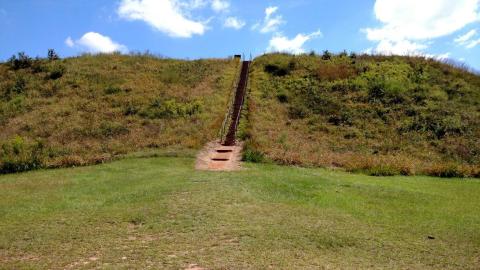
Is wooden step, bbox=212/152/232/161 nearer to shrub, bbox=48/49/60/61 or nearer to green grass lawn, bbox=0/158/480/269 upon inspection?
green grass lawn, bbox=0/158/480/269

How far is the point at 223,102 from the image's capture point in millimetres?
28812

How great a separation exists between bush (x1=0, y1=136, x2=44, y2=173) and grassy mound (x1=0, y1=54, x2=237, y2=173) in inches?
1.4

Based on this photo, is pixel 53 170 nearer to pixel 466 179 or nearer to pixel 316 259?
pixel 316 259

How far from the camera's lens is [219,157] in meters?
19.4

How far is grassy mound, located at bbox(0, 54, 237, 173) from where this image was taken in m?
20.9

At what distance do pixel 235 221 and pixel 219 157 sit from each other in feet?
31.1

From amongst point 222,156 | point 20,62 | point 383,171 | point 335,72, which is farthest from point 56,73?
point 383,171

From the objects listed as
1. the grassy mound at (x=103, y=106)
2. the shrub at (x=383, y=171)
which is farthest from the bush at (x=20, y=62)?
the shrub at (x=383, y=171)

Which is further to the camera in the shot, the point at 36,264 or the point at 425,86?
the point at 425,86

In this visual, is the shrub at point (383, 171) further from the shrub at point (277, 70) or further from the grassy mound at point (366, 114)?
the shrub at point (277, 70)

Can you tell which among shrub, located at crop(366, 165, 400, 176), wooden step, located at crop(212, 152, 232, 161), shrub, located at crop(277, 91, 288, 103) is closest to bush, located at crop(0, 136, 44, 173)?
wooden step, located at crop(212, 152, 232, 161)

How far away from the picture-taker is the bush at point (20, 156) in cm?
1752

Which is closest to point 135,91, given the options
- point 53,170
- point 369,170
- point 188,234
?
point 53,170

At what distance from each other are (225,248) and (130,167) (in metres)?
9.75
